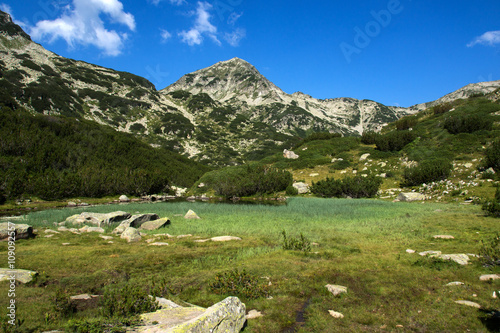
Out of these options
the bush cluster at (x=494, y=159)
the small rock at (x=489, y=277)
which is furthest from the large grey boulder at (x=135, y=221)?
the bush cluster at (x=494, y=159)

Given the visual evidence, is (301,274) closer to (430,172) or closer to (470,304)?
(470,304)

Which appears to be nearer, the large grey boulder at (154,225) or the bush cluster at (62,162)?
the large grey boulder at (154,225)

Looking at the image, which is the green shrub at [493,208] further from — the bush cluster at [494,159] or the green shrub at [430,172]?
the green shrub at [430,172]

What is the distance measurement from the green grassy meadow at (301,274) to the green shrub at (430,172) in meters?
17.5

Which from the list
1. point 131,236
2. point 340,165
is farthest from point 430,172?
point 131,236

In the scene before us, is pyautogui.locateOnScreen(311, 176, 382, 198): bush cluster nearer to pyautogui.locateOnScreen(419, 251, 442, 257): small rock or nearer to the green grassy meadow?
the green grassy meadow

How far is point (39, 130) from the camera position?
194ft

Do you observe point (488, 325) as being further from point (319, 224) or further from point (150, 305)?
point (319, 224)

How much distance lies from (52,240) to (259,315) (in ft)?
42.0

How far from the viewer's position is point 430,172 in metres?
30.1

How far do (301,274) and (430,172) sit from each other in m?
30.3

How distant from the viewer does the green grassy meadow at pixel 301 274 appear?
17.1 ft

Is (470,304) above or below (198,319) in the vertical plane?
below

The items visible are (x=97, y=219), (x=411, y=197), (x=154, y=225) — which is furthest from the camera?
(x=411, y=197)
